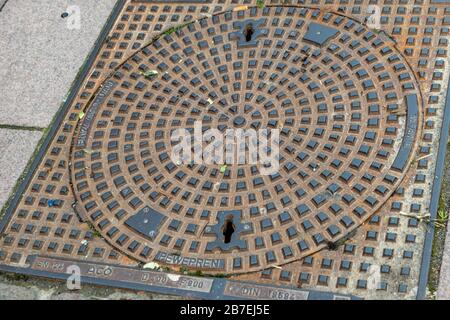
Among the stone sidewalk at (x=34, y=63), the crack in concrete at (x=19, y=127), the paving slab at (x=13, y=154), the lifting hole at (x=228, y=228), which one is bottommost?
the lifting hole at (x=228, y=228)

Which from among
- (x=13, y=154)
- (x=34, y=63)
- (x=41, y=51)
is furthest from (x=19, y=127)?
(x=41, y=51)

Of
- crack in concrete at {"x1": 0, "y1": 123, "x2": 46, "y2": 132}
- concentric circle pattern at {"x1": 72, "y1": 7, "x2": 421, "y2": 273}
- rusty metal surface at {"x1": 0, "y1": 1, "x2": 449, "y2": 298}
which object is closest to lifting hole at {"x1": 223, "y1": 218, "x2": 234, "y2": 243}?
concentric circle pattern at {"x1": 72, "y1": 7, "x2": 421, "y2": 273}

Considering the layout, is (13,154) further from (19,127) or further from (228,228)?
(228,228)

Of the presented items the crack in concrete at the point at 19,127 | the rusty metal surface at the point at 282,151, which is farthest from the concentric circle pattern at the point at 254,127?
the crack in concrete at the point at 19,127

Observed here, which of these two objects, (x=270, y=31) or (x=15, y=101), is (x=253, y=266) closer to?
(x=270, y=31)

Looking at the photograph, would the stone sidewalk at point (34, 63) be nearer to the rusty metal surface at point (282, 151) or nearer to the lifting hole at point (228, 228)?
the rusty metal surface at point (282, 151)

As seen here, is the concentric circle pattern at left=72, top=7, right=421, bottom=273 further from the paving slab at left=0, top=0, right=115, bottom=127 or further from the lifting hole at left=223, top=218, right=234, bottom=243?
the paving slab at left=0, top=0, right=115, bottom=127
